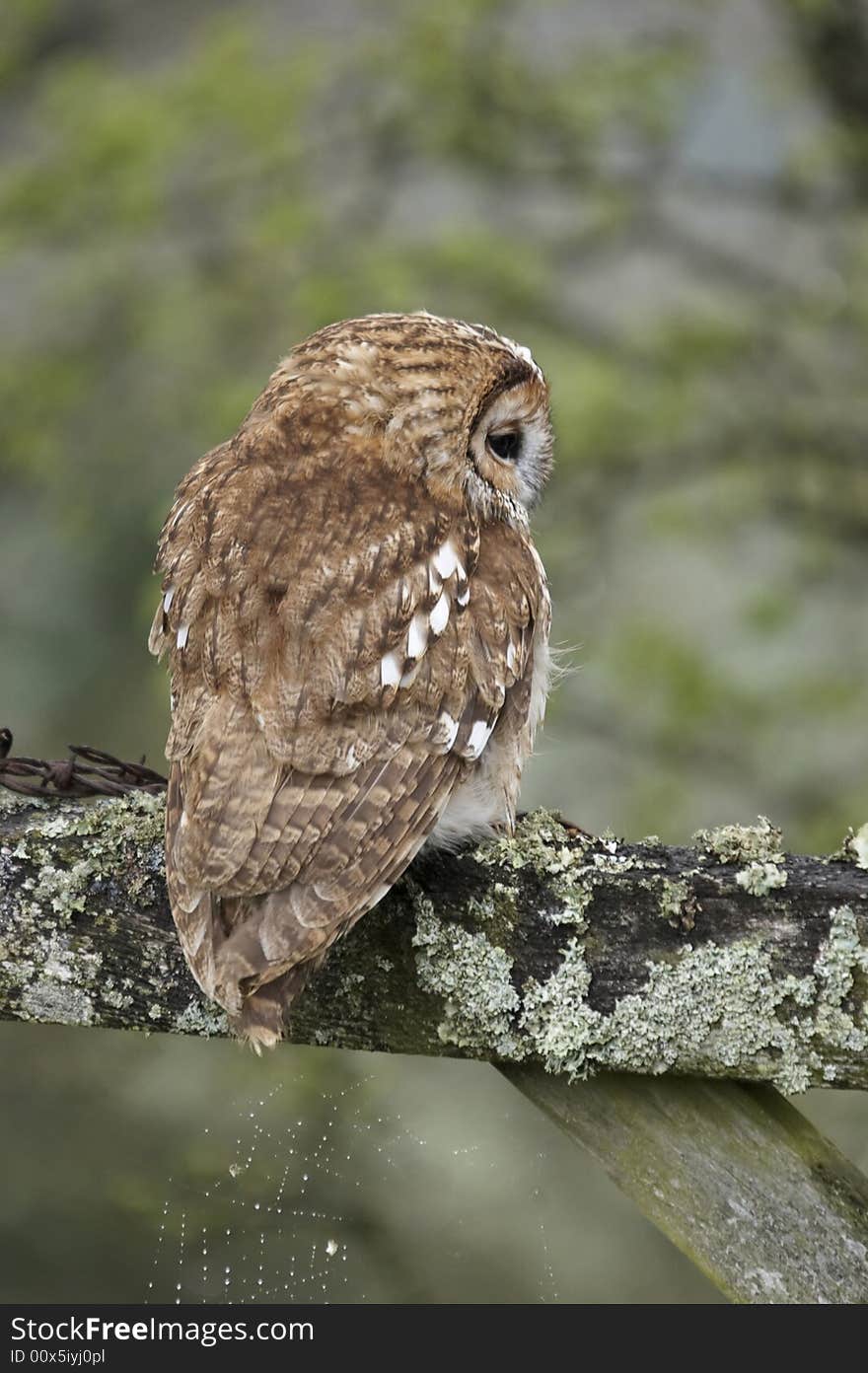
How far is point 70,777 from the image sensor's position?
2.50 meters

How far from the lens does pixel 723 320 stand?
6047 millimetres

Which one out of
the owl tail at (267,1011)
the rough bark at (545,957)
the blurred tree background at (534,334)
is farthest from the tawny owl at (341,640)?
the blurred tree background at (534,334)

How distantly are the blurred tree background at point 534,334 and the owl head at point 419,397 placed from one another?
8.57 ft

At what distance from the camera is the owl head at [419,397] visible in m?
2.80

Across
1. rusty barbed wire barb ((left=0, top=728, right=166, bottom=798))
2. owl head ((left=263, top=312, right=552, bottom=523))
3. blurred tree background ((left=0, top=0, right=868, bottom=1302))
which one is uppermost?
blurred tree background ((left=0, top=0, right=868, bottom=1302))

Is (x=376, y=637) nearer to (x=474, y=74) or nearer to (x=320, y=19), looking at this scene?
(x=474, y=74)

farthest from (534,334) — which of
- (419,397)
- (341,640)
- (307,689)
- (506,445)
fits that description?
(307,689)

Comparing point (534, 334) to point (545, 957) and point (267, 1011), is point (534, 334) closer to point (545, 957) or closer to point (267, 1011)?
point (545, 957)

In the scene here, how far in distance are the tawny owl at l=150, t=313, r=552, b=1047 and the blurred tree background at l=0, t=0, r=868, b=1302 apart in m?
2.74

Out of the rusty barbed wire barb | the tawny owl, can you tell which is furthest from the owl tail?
the rusty barbed wire barb

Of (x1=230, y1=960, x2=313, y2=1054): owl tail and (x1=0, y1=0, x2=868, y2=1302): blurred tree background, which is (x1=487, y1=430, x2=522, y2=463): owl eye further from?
(x1=0, y1=0, x2=868, y2=1302): blurred tree background

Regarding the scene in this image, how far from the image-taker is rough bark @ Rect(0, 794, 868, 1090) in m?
2.02

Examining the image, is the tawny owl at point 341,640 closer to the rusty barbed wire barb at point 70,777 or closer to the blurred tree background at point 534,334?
the rusty barbed wire barb at point 70,777

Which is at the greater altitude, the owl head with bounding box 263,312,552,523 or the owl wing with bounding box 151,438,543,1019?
the owl head with bounding box 263,312,552,523
